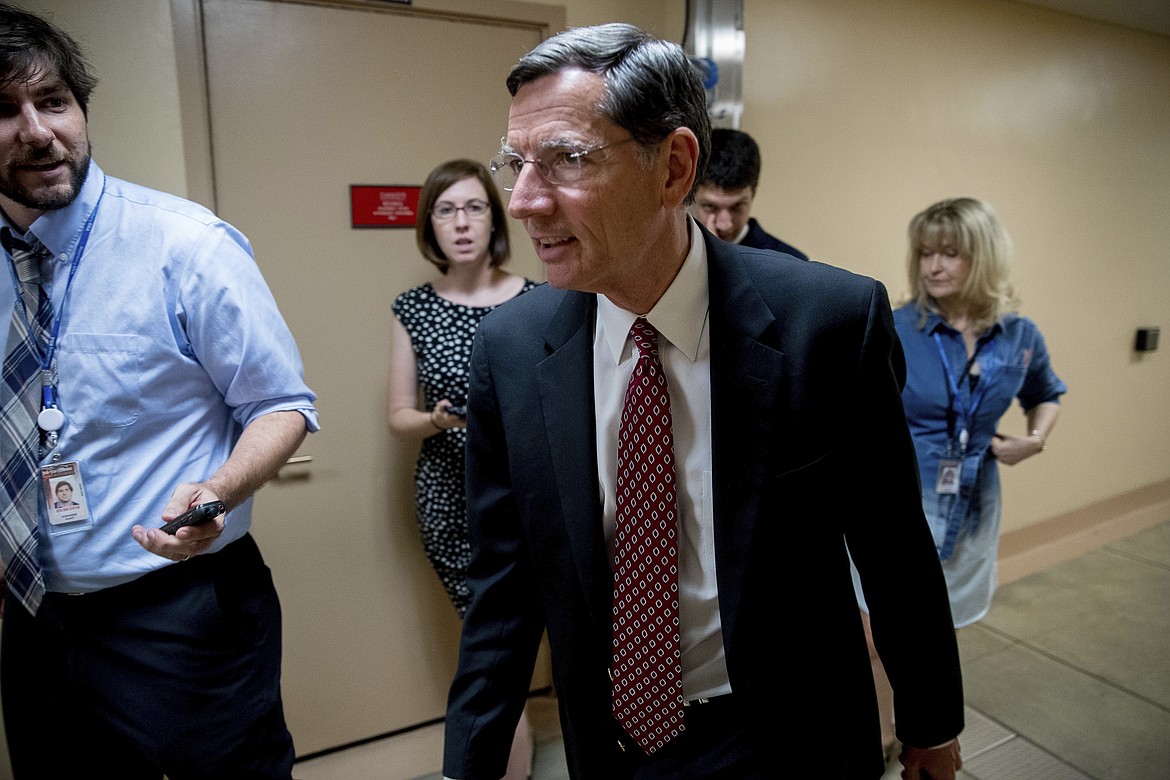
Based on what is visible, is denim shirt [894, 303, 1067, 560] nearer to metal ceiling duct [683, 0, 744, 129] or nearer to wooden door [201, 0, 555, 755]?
metal ceiling duct [683, 0, 744, 129]

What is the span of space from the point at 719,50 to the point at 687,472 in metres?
1.95

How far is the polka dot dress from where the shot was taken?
7.67 ft

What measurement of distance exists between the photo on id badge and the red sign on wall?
4.07ft

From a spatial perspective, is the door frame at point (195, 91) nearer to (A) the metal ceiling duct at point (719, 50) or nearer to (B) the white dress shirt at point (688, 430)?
(A) the metal ceiling duct at point (719, 50)

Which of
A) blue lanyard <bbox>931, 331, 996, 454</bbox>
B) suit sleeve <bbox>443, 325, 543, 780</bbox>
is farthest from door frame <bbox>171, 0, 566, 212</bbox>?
blue lanyard <bbox>931, 331, 996, 454</bbox>

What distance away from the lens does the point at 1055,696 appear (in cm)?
293

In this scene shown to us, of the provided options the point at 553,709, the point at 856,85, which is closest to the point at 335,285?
the point at 553,709

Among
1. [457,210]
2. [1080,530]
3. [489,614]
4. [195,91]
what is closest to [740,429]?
[489,614]

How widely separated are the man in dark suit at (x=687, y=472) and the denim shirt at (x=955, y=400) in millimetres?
1341

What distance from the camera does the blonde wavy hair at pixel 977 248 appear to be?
245 cm

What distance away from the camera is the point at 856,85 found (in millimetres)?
3213

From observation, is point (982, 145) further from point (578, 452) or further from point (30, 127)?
point (30, 127)

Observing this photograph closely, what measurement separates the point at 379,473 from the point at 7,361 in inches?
50.5

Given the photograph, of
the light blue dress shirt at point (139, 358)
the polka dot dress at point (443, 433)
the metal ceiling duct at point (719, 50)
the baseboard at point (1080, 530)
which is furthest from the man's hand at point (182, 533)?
the baseboard at point (1080, 530)
